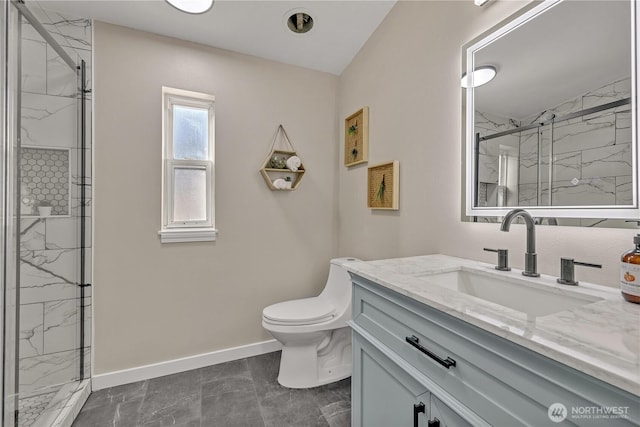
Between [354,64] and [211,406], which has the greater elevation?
[354,64]

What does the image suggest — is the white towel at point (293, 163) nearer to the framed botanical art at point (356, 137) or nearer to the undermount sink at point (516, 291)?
the framed botanical art at point (356, 137)

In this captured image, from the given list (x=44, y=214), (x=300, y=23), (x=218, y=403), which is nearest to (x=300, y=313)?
(x=218, y=403)

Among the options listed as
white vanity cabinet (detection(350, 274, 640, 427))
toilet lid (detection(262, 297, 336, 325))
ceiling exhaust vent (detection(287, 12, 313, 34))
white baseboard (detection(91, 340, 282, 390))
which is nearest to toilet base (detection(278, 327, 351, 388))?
toilet lid (detection(262, 297, 336, 325))

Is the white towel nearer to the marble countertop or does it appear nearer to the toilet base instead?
the toilet base

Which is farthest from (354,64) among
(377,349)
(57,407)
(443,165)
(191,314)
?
(57,407)

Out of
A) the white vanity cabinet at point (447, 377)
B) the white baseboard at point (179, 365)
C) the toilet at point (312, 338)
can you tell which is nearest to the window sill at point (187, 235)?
the toilet at point (312, 338)

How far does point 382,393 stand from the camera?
971mm

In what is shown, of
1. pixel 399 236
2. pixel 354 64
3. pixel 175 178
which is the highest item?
pixel 354 64

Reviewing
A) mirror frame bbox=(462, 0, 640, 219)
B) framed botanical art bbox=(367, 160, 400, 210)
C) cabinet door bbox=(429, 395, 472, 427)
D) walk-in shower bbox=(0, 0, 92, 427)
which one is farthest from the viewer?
framed botanical art bbox=(367, 160, 400, 210)

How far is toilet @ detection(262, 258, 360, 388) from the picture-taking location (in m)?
1.68

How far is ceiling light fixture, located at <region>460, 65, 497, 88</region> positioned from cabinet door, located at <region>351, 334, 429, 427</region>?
125cm

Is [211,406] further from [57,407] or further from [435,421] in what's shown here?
[435,421]

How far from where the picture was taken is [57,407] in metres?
1.44

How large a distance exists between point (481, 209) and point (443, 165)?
304 millimetres
